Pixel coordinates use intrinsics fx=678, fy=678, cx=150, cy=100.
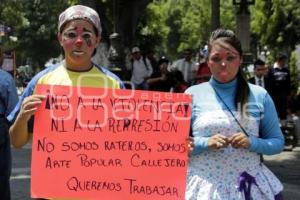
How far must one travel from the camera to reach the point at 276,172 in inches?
378

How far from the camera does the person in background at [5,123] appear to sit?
566 centimetres

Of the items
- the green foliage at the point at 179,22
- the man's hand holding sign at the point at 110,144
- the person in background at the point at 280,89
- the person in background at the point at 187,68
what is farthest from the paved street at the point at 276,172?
the green foliage at the point at 179,22

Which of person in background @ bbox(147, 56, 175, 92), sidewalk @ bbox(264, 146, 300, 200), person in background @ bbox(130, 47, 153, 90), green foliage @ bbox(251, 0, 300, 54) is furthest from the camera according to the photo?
green foliage @ bbox(251, 0, 300, 54)

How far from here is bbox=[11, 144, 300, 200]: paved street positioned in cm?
800

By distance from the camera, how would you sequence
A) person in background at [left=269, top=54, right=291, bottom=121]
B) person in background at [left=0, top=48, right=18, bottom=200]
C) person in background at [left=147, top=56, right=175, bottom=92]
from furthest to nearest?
1. person in background at [left=147, top=56, right=175, bottom=92]
2. person in background at [left=269, top=54, right=291, bottom=121]
3. person in background at [left=0, top=48, right=18, bottom=200]

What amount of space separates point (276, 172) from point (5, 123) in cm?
500

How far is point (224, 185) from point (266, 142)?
0.97 feet

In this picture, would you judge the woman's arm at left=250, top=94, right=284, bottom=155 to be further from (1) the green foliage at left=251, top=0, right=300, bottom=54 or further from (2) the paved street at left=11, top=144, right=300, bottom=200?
(1) the green foliage at left=251, top=0, right=300, bottom=54

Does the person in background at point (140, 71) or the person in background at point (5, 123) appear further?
the person in background at point (140, 71)

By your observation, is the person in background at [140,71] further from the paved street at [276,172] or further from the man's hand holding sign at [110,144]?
the man's hand holding sign at [110,144]

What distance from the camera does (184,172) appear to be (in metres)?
3.36

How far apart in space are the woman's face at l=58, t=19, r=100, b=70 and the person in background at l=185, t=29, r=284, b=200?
57cm

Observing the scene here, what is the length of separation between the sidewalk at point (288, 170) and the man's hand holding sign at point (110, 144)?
15.6 feet

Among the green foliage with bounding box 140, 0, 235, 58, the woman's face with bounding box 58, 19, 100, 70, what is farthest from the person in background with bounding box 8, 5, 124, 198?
the green foliage with bounding box 140, 0, 235, 58
